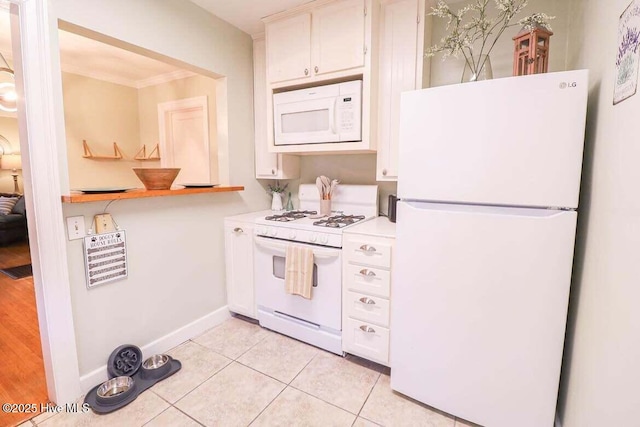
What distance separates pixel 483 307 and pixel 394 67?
160 centimetres

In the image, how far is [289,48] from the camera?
Result: 227 centimetres

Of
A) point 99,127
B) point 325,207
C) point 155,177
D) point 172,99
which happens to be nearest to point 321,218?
point 325,207

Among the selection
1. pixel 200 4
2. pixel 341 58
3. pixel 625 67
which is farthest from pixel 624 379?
pixel 200 4

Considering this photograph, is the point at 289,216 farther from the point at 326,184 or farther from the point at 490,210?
the point at 490,210

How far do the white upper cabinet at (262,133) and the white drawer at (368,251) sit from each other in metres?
1.09

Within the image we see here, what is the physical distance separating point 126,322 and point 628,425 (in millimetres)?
2380

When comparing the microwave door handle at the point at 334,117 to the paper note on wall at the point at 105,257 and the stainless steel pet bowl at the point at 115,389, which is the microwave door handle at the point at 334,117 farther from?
the stainless steel pet bowl at the point at 115,389

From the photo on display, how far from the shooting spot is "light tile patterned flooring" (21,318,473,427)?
1560mm

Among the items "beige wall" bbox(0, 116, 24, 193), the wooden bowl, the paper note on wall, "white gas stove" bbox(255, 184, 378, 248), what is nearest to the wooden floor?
the paper note on wall

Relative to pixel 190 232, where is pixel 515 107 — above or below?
above

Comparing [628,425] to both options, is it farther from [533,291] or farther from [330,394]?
[330,394]

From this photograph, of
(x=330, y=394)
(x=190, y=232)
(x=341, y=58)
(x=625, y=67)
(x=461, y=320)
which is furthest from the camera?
(x=190, y=232)

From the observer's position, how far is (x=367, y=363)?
2.03 metres

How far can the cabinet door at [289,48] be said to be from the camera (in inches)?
86.6
